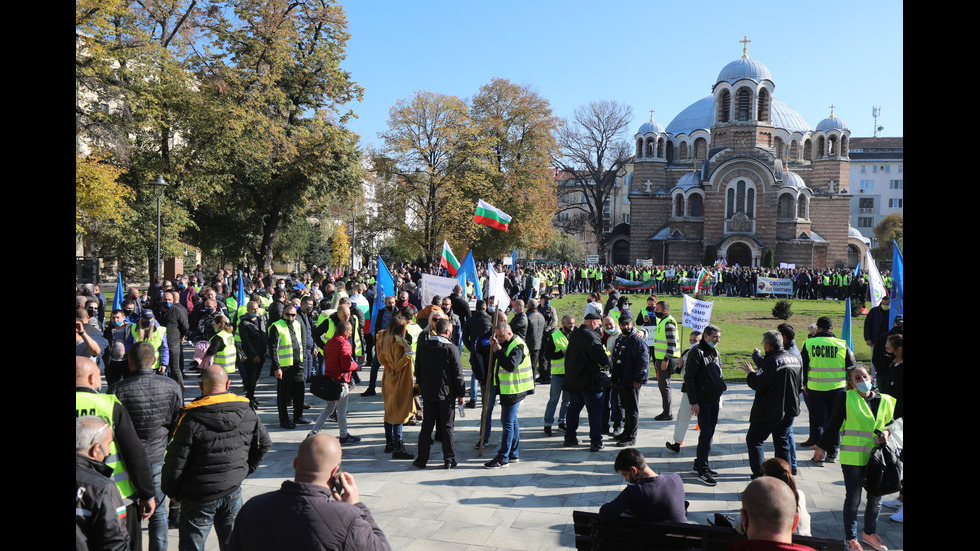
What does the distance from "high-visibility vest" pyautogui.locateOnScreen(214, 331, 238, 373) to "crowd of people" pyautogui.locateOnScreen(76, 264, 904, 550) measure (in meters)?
0.02

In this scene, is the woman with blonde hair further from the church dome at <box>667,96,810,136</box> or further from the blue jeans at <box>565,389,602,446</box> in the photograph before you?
the church dome at <box>667,96,810,136</box>

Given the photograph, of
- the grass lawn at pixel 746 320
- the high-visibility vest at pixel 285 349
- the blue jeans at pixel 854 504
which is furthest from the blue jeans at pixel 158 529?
the grass lawn at pixel 746 320

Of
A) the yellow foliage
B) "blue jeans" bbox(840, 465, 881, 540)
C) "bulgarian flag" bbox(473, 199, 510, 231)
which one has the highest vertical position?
the yellow foliage

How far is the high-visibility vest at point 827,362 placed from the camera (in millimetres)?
7824

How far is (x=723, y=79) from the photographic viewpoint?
2391 inches

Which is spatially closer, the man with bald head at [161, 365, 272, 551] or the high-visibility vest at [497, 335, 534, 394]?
the man with bald head at [161, 365, 272, 551]

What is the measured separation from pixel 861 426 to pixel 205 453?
17.3 feet

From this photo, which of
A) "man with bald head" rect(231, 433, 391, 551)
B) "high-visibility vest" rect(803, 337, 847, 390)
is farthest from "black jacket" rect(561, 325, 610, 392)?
"man with bald head" rect(231, 433, 391, 551)

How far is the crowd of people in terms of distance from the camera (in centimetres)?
420

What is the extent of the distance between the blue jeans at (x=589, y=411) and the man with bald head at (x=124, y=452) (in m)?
5.13

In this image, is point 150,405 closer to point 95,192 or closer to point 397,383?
point 397,383

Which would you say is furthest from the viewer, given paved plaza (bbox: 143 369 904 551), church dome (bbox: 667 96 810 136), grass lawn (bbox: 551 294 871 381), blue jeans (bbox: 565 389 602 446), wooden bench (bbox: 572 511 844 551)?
church dome (bbox: 667 96 810 136)
